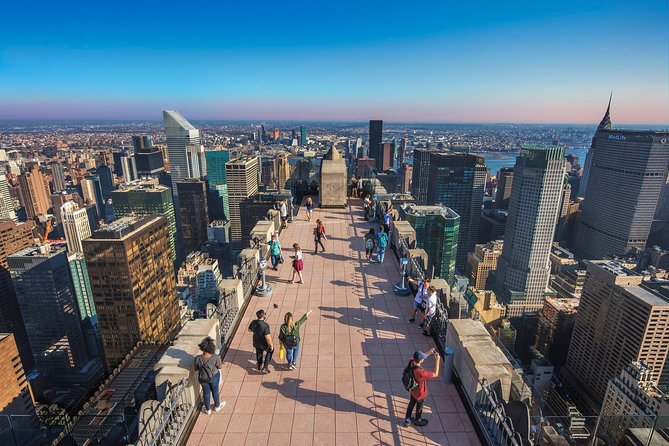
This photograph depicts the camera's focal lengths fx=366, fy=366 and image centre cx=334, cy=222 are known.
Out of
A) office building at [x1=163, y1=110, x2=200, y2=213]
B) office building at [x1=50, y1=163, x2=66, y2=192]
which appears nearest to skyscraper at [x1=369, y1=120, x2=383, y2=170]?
office building at [x1=163, y1=110, x2=200, y2=213]

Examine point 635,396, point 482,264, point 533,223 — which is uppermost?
point 635,396

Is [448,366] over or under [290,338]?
under

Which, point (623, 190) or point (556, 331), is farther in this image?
point (623, 190)

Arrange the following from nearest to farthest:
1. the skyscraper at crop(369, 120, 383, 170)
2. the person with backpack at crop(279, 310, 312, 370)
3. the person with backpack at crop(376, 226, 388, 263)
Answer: the person with backpack at crop(279, 310, 312, 370) → the person with backpack at crop(376, 226, 388, 263) → the skyscraper at crop(369, 120, 383, 170)

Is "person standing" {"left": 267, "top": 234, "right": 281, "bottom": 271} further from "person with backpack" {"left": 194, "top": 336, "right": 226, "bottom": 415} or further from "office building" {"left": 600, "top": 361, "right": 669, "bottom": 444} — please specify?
"office building" {"left": 600, "top": 361, "right": 669, "bottom": 444}

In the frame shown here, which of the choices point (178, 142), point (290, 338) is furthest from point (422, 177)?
point (178, 142)

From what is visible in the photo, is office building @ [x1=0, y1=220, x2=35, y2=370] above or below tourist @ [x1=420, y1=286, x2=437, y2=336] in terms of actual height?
below

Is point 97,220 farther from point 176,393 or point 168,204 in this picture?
point 176,393

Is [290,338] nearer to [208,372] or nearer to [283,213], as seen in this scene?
[208,372]
